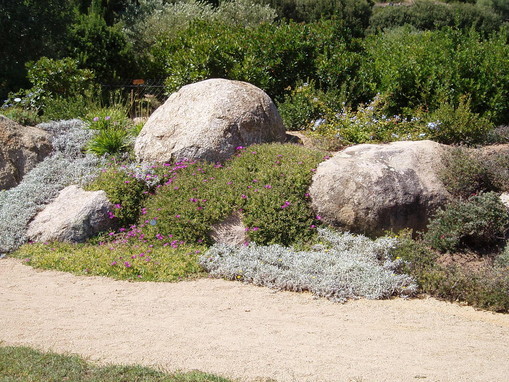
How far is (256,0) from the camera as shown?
23.4m

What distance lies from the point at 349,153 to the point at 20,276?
4639mm

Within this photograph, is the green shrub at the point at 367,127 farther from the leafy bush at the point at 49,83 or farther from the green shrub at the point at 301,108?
the leafy bush at the point at 49,83

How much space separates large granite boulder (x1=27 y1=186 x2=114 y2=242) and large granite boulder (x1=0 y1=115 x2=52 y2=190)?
1.24m

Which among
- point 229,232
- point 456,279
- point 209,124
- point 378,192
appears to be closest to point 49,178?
point 209,124

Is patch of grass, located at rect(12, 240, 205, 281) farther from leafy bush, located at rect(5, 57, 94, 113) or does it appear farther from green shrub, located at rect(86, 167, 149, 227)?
leafy bush, located at rect(5, 57, 94, 113)

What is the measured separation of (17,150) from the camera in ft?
29.6


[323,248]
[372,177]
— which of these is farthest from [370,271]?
[372,177]

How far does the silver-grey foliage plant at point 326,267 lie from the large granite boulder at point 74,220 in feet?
5.89

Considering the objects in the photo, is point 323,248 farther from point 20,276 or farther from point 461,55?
point 461,55

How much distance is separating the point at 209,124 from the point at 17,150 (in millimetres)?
3141

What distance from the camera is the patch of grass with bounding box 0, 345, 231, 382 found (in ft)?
13.0

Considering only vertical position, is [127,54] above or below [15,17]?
below

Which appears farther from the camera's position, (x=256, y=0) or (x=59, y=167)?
(x=256, y=0)

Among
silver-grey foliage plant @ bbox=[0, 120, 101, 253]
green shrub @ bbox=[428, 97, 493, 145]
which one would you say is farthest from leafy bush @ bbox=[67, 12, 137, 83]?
green shrub @ bbox=[428, 97, 493, 145]
